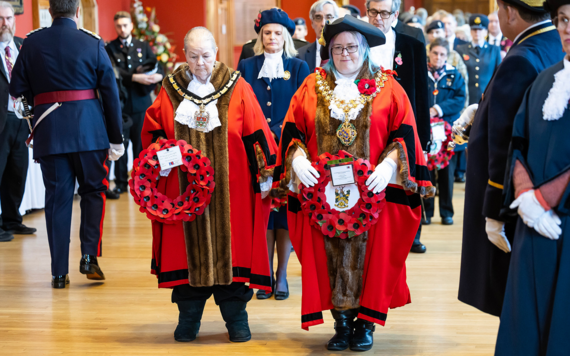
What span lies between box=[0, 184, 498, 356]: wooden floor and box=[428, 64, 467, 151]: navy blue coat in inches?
55.6

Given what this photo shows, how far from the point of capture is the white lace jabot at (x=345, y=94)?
2779mm

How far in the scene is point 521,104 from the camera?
6.95 feet

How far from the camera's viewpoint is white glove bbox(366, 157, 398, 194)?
2.70m

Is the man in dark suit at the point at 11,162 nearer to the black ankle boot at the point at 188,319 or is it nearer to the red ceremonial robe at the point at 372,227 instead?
the black ankle boot at the point at 188,319

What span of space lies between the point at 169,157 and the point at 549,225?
5.45 feet

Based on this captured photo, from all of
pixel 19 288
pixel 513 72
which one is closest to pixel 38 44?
pixel 19 288

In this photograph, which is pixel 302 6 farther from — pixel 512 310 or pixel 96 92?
pixel 512 310

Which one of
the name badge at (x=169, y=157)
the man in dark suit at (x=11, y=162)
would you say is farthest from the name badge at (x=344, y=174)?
the man in dark suit at (x=11, y=162)

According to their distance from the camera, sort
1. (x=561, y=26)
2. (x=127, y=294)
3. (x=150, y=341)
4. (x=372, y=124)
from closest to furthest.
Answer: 1. (x=561, y=26)
2. (x=372, y=124)
3. (x=150, y=341)
4. (x=127, y=294)

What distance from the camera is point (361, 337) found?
3008 mm

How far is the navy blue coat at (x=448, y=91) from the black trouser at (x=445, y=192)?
1.54 ft

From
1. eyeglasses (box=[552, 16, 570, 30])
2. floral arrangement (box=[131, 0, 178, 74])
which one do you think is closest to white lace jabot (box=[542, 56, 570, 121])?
eyeglasses (box=[552, 16, 570, 30])

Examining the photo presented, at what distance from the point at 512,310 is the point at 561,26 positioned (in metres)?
0.89

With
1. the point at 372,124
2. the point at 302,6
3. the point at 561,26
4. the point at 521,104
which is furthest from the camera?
the point at 302,6
